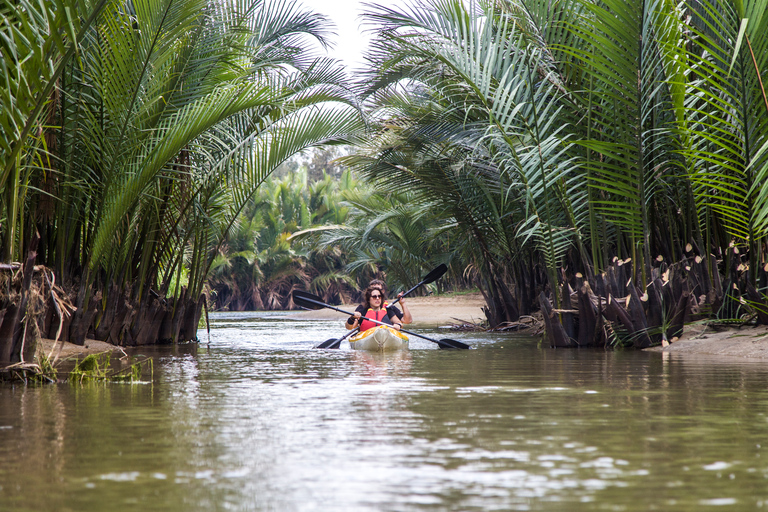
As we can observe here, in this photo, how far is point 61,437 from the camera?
3.25 metres

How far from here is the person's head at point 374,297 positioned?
1084 centimetres

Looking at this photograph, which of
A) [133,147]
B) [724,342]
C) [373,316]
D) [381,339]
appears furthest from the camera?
[373,316]

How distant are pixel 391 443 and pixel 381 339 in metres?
6.51

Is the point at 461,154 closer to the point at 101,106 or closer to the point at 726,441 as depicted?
Answer: the point at 101,106

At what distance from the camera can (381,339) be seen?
9.63 meters

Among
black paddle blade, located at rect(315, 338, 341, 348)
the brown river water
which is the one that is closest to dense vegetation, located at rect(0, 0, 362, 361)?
the brown river water

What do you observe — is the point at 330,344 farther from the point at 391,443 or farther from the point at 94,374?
the point at 391,443

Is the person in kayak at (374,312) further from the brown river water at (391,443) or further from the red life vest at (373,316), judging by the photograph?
the brown river water at (391,443)

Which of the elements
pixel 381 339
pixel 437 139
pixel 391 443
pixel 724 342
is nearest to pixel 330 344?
pixel 381 339

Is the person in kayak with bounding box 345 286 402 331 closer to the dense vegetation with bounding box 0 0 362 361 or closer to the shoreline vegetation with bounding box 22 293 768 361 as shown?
the dense vegetation with bounding box 0 0 362 361

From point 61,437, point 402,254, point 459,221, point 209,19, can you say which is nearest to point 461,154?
point 459,221

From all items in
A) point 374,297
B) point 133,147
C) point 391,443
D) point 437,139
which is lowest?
point 391,443

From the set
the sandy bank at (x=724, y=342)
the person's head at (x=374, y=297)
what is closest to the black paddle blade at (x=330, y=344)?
the person's head at (x=374, y=297)

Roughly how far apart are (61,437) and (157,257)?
21.5ft
